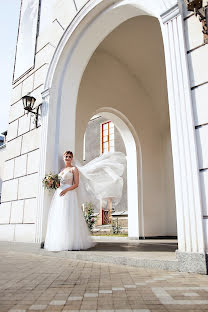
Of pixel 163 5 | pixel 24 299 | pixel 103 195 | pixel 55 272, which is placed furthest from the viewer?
pixel 103 195

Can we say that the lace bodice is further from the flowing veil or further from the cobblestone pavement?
the cobblestone pavement

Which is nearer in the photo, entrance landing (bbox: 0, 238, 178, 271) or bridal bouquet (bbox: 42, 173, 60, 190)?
entrance landing (bbox: 0, 238, 178, 271)

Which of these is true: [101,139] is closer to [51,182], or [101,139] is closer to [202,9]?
[51,182]

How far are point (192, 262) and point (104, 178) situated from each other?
233 centimetres

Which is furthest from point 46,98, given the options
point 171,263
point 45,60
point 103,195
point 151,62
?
point 171,263

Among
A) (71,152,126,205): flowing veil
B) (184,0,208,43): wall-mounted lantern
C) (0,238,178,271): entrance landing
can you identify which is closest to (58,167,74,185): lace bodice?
(71,152,126,205): flowing veil

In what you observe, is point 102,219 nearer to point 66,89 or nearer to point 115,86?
point 115,86

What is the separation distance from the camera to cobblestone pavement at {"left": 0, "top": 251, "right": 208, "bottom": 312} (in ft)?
5.25

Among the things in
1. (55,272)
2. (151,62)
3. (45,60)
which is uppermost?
(151,62)

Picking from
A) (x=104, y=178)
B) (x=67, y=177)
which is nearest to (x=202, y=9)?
(x=104, y=178)

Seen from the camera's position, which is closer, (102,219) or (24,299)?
(24,299)

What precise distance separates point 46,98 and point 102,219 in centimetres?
770

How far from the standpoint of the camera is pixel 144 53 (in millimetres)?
6992

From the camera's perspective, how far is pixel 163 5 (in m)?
3.56
